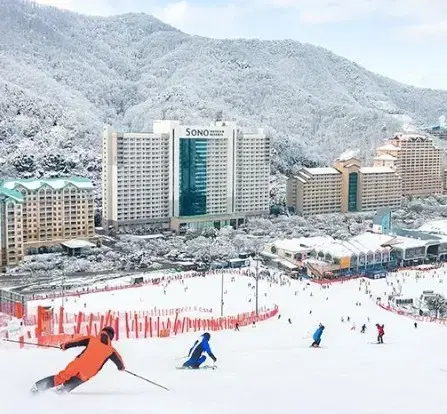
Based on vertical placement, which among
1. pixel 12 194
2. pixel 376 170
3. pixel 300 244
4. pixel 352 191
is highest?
pixel 376 170

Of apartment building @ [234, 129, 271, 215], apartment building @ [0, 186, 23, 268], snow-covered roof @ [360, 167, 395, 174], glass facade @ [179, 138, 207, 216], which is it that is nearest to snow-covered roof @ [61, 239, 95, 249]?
apartment building @ [0, 186, 23, 268]

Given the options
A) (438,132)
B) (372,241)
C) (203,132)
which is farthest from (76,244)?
(438,132)

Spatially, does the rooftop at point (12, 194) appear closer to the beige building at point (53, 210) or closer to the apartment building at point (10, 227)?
the apartment building at point (10, 227)

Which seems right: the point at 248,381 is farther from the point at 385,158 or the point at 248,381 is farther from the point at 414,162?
the point at 414,162

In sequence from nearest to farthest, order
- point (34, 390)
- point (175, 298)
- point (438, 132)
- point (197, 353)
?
1. point (34, 390)
2. point (197, 353)
3. point (175, 298)
4. point (438, 132)

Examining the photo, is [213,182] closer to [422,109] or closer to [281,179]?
[281,179]

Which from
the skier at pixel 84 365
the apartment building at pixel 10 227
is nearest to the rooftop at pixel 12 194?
the apartment building at pixel 10 227

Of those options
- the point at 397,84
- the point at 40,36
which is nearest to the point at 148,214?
the point at 40,36
